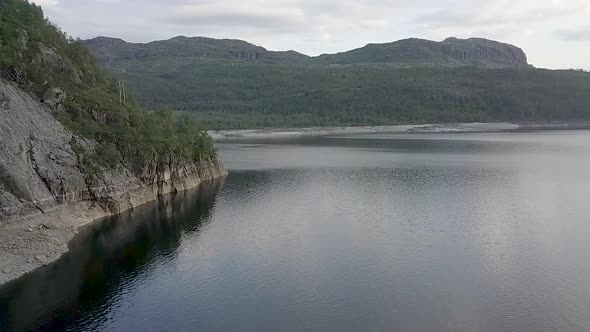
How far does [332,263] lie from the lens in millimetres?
41156

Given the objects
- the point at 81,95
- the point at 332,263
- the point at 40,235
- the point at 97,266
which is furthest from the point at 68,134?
the point at 332,263

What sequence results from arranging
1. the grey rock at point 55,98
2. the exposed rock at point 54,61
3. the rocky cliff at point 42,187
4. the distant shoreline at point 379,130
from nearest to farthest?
the rocky cliff at point 42,187 < the grey rock at point 55,98 < the exposed rock at point 54,61 < the distant shoreline at point 379,130

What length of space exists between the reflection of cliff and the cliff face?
2661 mm

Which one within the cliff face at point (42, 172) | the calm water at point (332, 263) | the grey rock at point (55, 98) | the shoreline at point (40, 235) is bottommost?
the calm water at point (332, 263)

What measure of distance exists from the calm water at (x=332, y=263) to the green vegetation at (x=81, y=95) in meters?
6.39

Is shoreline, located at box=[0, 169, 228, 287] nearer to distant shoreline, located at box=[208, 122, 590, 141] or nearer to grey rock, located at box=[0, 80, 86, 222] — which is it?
grey rock, located at box=[0, 80, 86, 222]

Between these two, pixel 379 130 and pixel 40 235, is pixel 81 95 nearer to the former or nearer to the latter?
pixel 40 235

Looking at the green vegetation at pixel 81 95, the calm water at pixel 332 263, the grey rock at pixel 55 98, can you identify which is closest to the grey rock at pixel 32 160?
the grey rock at pixel 55 98

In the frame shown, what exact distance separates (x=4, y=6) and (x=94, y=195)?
25.9 m

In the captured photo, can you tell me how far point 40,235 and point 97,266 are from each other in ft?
18.4

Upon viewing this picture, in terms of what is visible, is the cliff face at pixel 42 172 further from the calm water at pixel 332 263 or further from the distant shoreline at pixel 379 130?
the distant shoreline at pixel 379 130

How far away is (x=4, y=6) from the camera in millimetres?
64125

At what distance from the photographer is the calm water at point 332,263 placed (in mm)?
31688

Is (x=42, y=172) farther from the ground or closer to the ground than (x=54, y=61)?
closer to the ground
